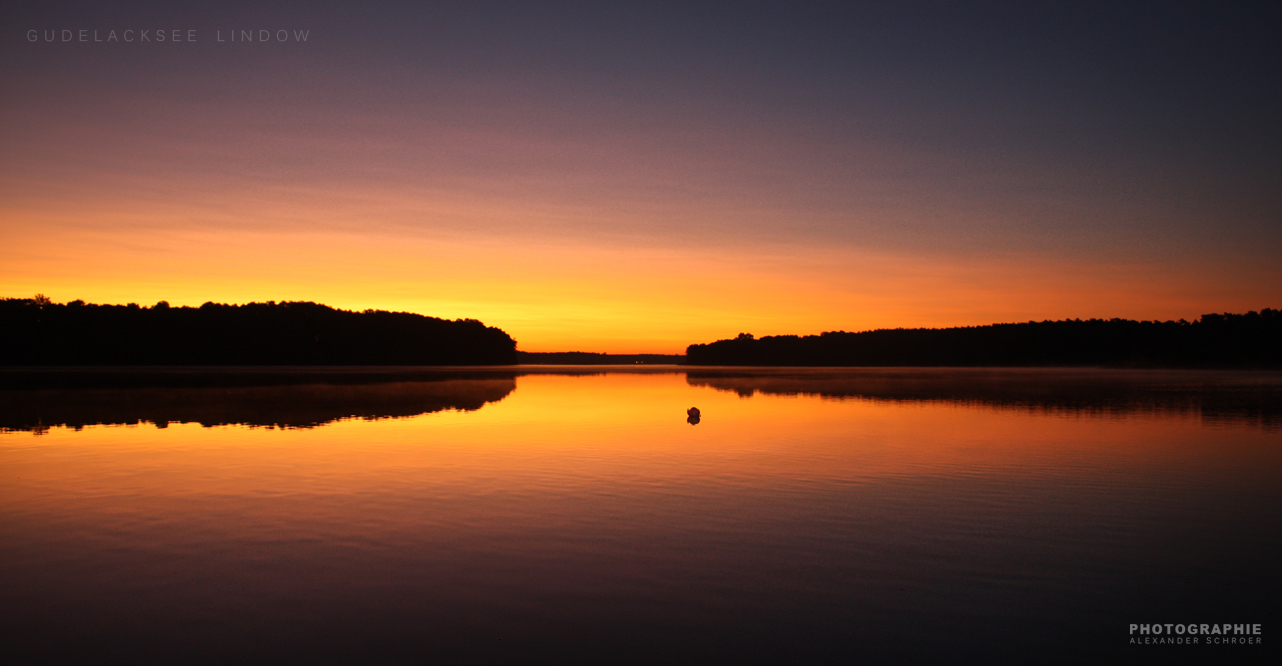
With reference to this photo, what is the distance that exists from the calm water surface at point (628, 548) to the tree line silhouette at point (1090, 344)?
13919 centimetres

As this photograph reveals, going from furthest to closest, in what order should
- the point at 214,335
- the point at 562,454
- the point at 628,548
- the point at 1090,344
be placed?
1. the point at 1090,344
2. the point at 214,335
3. the point at 562,454
4. the point at 628,548

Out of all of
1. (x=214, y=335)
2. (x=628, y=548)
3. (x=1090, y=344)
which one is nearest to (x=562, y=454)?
(x=628, y=548)

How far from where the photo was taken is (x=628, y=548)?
401 inches

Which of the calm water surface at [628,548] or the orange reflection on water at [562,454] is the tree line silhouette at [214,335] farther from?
the calm water surface at [628,548]

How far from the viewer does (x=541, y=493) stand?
46.5ft

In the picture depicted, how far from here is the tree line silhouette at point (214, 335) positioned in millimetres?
119125

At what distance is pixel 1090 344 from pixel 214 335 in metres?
167

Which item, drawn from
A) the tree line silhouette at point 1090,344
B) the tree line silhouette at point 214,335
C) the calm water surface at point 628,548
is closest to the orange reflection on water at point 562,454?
the calm water surface at point 628,548

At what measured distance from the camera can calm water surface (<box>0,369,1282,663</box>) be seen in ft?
23.5

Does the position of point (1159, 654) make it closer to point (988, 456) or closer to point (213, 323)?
point (988, 456)

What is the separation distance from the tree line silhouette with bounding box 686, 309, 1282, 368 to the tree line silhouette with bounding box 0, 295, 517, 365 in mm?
103614

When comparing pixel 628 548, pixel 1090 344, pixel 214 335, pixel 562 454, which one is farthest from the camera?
pixel 1090 344

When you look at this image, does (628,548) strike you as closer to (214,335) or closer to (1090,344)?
(214,335)

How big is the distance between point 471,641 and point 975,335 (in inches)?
6809
